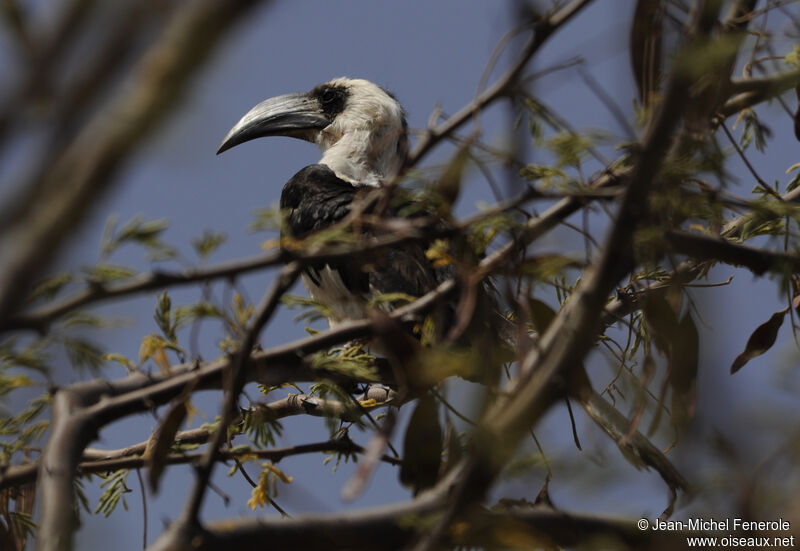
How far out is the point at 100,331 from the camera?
63.5 inches

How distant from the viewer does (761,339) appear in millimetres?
2342

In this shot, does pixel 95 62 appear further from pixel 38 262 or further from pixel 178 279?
pixel 178 279

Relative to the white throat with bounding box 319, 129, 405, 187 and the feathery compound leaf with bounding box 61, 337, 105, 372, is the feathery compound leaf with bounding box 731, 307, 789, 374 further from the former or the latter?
the white throat with bounding box 319, 129, 405, 187

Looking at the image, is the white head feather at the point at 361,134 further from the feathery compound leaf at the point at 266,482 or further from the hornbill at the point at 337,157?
the feathery compound leaf at the point at 266,482

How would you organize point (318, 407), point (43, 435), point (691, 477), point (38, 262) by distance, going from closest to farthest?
point (38, 262) < point (691, 477) < point (43, 435) < point (318, 407)

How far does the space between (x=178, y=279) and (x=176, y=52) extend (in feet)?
2.02

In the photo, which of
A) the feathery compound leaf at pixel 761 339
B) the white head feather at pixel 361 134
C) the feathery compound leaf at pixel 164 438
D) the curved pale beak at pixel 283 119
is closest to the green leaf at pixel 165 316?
the feathery compound leaf at pixel 164 438

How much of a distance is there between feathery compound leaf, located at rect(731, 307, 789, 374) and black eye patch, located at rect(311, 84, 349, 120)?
3.20 m

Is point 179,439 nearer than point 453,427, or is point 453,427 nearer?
point 453,427

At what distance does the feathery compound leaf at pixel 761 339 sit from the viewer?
2.33 meters

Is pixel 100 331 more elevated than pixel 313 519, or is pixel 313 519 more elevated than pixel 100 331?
pixel 100 331

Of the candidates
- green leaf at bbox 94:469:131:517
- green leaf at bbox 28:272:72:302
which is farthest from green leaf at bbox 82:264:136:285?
green leaf at bbox 94:469:131:517

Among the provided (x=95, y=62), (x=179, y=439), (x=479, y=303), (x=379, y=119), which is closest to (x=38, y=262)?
(x=95, y=62)

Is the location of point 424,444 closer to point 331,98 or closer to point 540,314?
point 540,314
